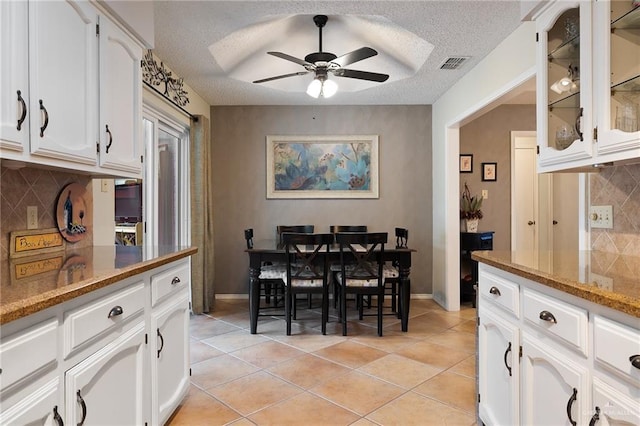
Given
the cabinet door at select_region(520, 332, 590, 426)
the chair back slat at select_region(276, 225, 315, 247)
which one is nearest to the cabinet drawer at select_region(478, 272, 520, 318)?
the cabinet door at select_region(520, 332, 590, 426)

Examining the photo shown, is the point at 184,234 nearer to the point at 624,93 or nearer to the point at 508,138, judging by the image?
the point at 624,93

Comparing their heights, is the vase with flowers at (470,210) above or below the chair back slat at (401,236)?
above

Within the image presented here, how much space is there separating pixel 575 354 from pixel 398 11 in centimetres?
222

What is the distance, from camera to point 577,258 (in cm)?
166

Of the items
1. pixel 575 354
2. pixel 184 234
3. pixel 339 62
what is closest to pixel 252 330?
pixel 184 234

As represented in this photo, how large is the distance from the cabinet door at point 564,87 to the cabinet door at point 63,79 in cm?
218

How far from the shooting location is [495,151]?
473cm

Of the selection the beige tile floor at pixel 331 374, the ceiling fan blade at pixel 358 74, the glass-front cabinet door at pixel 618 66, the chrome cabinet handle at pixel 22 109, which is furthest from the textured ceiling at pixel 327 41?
the beige tile floor at pixel 331 374

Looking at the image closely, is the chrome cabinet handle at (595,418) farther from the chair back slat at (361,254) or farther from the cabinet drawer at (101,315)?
the chair back slat at (361,254)

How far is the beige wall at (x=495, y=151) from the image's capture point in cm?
472

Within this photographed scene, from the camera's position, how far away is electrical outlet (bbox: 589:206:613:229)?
70.6 inches

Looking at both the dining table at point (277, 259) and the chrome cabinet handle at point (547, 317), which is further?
the dining table at point (277, 259)

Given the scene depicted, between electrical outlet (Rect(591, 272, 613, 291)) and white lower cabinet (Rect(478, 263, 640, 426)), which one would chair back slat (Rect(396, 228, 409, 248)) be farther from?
electrical outlet (Rect(591, 272, 613, 291))

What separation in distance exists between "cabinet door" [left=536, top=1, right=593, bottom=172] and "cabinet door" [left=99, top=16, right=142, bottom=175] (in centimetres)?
218
